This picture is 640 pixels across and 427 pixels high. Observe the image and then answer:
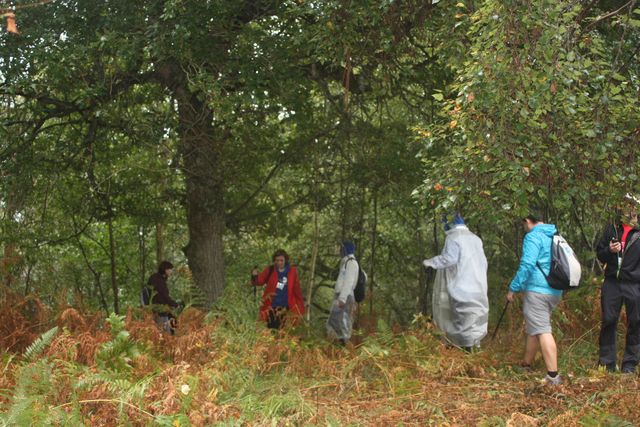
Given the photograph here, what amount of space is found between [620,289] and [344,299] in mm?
4148

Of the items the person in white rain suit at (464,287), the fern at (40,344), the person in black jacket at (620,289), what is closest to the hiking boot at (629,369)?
the person in black jacket at (620,289)

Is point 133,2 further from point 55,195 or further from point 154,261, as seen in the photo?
point 154,261

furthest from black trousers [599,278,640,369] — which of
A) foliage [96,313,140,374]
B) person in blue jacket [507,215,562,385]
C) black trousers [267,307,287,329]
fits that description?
foliage [96,313,140,374]

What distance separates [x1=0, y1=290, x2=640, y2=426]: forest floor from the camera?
6.28 m

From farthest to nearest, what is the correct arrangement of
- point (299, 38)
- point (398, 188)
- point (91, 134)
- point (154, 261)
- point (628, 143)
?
point (154, 261) → point (398, 188) → point (91, 134) → point (299, 38) → point (628, 143)

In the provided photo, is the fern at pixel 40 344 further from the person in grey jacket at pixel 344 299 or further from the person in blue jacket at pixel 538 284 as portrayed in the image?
the person in grey jacket at pixel 344 299

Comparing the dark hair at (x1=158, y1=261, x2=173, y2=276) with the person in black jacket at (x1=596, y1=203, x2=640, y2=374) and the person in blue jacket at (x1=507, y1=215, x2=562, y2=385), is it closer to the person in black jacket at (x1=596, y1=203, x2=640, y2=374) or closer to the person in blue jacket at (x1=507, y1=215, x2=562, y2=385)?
the person in blue jacket at (x1=507, y1=215, x2=562, y2=385)

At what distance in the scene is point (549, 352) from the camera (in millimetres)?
8148

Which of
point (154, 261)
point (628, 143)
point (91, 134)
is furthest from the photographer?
A: point (154, 261)

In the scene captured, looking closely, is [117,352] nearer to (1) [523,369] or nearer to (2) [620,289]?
(1) [523,369]

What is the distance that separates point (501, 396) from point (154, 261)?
1677 centimetres

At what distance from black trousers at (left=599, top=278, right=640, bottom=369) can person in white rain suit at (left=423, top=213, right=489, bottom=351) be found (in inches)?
69.3

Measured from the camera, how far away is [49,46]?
1030 centimetres

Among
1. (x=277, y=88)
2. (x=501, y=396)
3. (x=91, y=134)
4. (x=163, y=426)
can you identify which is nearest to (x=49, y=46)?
(x=91, y=134)
